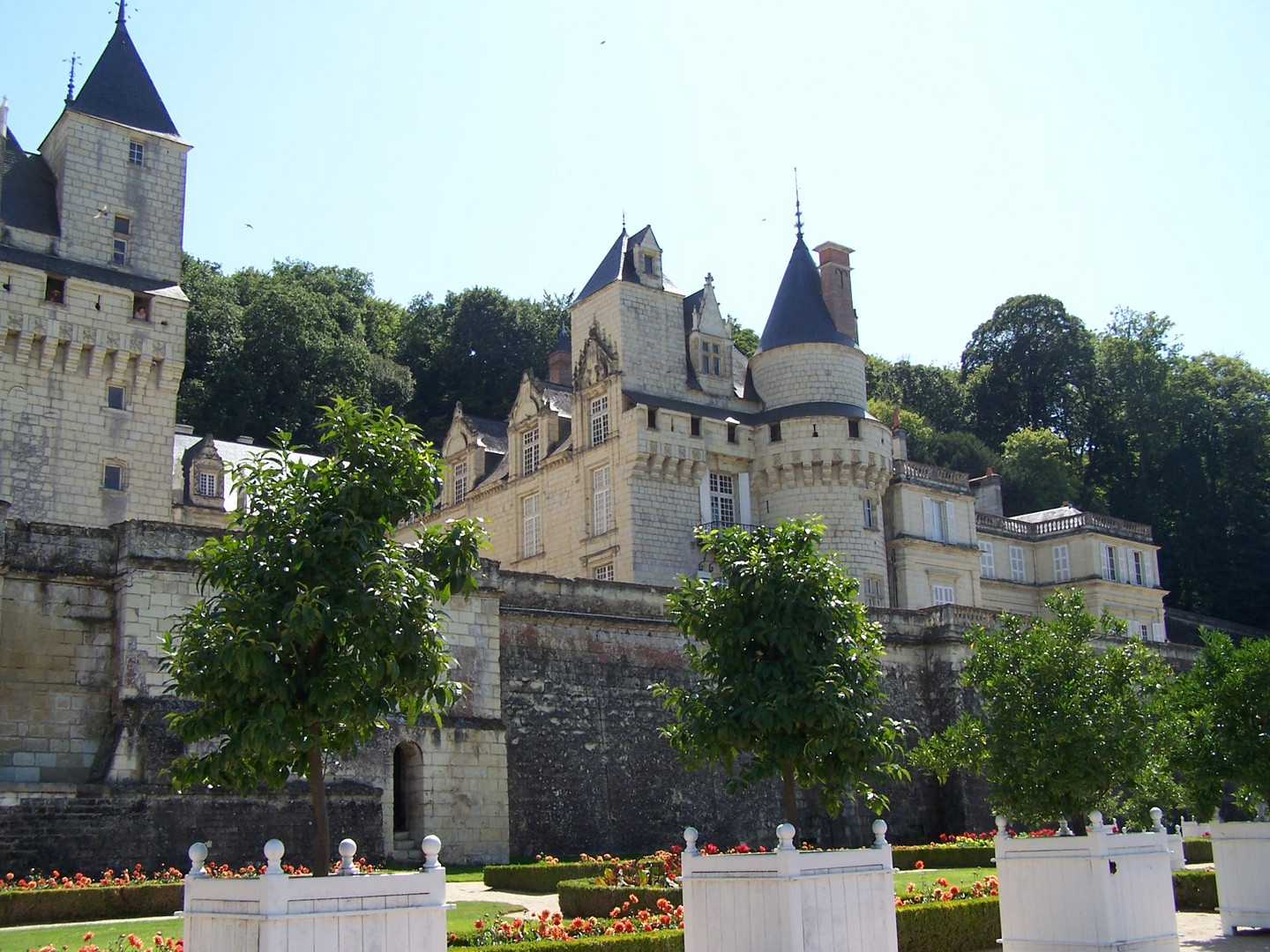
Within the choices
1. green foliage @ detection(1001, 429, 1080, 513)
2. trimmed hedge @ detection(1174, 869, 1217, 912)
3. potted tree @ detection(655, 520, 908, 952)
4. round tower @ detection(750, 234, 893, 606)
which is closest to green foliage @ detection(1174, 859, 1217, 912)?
trimmed hedge @ detection(1174, 869, 1217, 912)

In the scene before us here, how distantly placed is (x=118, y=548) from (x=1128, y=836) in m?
17.0

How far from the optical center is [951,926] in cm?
1584

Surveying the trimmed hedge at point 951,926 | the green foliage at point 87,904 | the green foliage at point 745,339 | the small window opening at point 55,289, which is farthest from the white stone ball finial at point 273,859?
the green foliage at point 745,339

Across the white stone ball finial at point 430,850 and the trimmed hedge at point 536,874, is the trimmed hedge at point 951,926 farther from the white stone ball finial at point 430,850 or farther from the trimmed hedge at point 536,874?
the white stone ball finial at point 430,850

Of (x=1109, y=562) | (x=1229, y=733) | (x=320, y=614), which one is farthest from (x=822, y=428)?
(x=320, y=614)

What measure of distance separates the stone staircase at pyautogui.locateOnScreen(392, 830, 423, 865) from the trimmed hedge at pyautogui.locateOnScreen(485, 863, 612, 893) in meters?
2.99

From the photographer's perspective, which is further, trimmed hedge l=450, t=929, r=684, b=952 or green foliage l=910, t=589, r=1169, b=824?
green foliage l=910, t=589, r=1169, b=824

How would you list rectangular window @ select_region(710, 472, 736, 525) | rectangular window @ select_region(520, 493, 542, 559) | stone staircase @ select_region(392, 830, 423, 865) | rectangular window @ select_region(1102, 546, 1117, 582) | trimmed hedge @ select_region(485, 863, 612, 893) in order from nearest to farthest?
trimmed hedge @ select_region(485, 863, 612, 893)
stone staircase @ select_region(392, 830, 423, 865)
rectangular window @ select_region(710, 472, 736, 525)
rectangular window @ select_region(520, 493, 542, 559)
rectangular window @ select_region(1102, 546, 1117, 582)

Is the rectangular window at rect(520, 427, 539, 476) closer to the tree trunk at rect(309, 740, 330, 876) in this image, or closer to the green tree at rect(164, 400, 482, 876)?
the green tree at rect(164, 400, 482, 876)

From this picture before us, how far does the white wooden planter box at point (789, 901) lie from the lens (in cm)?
1157

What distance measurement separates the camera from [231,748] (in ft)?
38.3

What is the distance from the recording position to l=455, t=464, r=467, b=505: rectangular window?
4670 cm

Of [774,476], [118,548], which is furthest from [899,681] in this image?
[118,548]

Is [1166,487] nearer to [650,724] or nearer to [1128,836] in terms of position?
[650,724]
